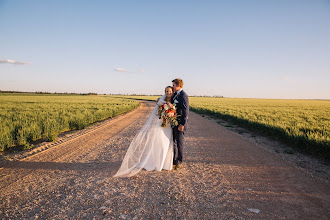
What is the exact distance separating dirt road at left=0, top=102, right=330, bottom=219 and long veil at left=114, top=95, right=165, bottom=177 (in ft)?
1.26

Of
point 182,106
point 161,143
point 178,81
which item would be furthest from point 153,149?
point 178,81

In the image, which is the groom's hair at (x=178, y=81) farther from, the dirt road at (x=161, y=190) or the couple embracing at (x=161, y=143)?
the dirt road at (x=161, y=190)

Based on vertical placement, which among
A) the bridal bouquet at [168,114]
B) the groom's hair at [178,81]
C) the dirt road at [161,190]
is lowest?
the dirt road at [161,190]

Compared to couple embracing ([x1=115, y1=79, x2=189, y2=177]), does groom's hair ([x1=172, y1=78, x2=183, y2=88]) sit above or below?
above

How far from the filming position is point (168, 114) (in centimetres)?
518

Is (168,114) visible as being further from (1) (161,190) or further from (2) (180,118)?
(1) (161,190)

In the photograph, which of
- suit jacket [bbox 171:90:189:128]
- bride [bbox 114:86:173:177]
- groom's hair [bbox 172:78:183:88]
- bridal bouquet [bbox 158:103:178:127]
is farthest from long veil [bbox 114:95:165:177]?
groom's hair [bbox 172:78:183:88]

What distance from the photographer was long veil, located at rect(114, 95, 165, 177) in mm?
5426

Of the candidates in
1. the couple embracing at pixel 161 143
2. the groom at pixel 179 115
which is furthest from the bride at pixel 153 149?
the groom at pixel 179 115

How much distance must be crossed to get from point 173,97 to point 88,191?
299cm

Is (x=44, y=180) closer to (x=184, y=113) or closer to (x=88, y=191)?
(x=88, y=191)

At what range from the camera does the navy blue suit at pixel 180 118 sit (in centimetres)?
539

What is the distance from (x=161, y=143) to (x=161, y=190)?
145 centimetres

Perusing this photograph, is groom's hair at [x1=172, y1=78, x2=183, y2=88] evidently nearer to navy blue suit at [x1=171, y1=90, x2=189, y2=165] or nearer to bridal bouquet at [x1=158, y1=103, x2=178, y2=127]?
navy blue suit at [x1=171, y1=90, x2=189, y2=165]
